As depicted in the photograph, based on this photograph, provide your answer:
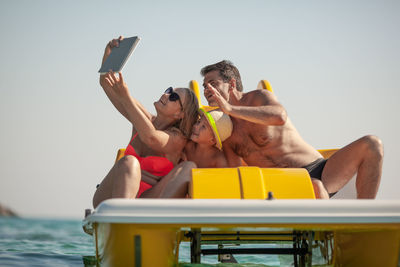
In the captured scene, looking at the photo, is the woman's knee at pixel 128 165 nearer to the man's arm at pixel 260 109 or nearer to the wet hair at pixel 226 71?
the man's arm at pixel 260 109

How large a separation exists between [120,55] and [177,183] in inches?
33.3

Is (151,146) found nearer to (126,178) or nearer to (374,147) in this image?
(126,178)

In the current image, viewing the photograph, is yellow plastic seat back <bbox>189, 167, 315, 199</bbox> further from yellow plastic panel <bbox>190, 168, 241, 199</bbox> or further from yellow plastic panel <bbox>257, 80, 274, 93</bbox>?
yellow plastic panel <bbox>257, 80, 274, 93</bbox>

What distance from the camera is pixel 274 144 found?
→ 11.5ft

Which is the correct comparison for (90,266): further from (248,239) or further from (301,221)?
(301,221)

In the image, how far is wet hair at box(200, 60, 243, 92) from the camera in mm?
3752

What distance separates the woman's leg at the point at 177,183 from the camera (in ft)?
9.22

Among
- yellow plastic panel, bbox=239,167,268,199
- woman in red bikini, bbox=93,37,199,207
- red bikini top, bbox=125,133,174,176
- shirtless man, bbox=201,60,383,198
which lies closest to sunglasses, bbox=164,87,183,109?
woman in red bikini, bbox=93,37,199,207

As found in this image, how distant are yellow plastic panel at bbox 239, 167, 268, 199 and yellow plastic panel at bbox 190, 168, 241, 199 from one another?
3 centimetres

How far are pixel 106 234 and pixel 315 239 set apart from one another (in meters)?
1.72

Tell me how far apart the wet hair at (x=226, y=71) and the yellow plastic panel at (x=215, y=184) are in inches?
46.4

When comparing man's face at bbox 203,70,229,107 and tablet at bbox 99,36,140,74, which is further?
man's face at bbox 203,70,229,107

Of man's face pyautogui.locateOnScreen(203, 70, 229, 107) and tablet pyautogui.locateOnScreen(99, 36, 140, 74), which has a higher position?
tablet pyautogui.locateOnScreen(99, 36, 140, 74)

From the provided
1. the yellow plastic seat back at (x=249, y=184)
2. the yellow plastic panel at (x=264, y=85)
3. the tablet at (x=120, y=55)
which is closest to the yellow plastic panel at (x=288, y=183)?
the yellow plastic seat back at (x=249, y=184)
